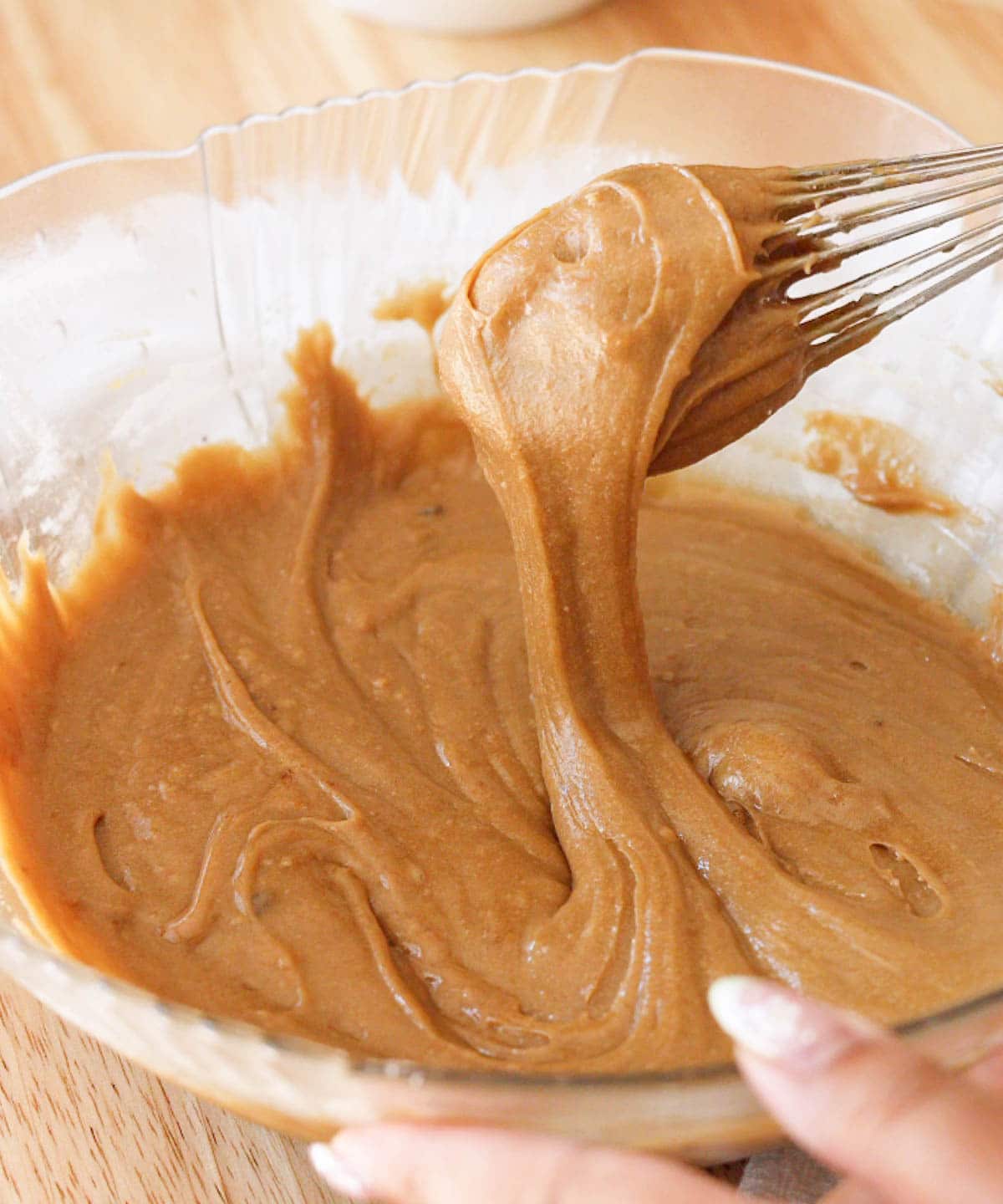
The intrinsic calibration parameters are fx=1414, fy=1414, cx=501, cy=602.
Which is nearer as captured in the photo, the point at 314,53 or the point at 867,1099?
the point at 867,1099

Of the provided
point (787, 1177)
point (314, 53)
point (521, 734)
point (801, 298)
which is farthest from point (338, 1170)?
point (314, 53)

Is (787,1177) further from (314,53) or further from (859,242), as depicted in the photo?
(314,53)

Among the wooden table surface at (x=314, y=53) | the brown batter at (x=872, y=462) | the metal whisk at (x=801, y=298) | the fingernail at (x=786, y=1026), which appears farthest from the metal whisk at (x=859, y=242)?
the wooden table surface at (x=314, y=53)

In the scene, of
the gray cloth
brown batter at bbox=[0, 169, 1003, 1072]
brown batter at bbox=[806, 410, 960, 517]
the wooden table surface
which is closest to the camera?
the gray cloth

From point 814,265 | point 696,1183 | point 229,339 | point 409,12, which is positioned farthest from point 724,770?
point 409,12

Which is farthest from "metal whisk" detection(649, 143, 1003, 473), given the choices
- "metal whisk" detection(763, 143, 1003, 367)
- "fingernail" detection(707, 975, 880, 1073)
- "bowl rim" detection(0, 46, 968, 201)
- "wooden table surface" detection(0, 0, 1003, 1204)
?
"wooden table surface" detection(0, 0, 1003, 1204)

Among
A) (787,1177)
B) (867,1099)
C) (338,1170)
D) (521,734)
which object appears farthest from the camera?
(521,734)

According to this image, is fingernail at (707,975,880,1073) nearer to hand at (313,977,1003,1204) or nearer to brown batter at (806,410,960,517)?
hand at (313,977,1003,1204)
